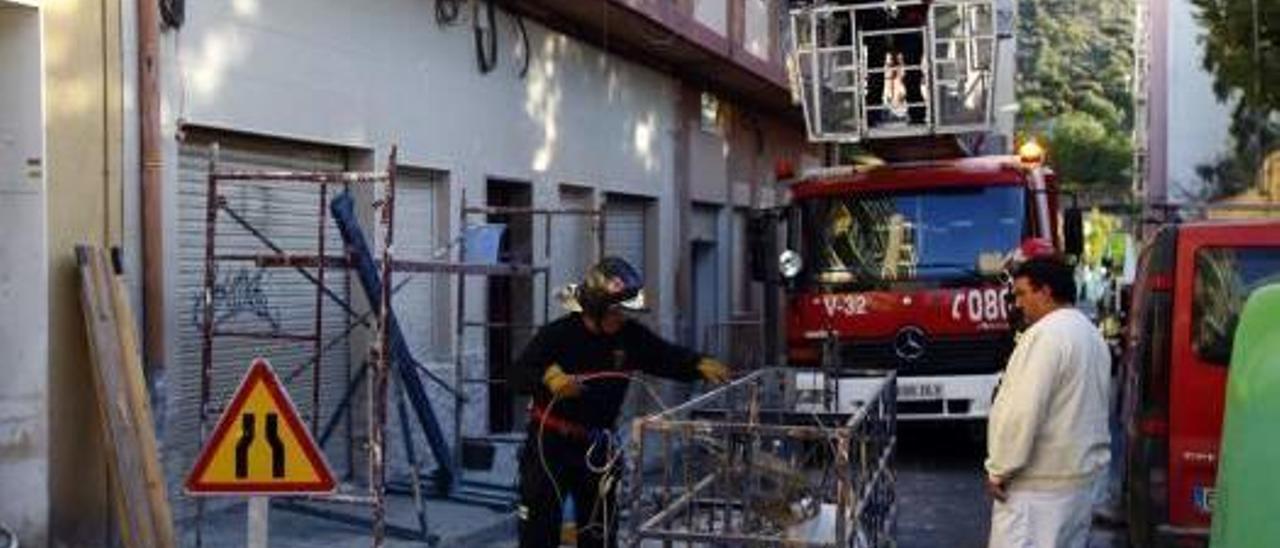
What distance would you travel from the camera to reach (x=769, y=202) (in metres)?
25.5

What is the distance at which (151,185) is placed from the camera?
8641mm

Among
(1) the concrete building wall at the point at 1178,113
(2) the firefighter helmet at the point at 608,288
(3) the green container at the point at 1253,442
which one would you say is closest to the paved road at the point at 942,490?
(2) the firefighter helmet at the point at 608,288

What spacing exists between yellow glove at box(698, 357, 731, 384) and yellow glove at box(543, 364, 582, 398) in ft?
1.83

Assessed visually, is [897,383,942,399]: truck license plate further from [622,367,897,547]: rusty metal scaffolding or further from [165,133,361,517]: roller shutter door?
[622,367,897,547]: rusty metal scaffolding

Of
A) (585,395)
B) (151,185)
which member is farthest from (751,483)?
(151,185)

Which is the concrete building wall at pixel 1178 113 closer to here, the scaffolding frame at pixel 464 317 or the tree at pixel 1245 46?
the tree at pixel 1245 46

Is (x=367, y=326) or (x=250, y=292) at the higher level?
(x=250, y=292)

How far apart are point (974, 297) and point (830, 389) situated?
19.1 feet

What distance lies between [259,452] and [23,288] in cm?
252

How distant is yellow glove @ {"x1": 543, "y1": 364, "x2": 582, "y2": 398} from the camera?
664 centimetres

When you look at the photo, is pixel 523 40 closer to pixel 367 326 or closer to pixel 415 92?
pixel 415 92

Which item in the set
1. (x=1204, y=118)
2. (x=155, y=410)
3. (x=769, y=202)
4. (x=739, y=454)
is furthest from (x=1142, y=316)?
(x=1204, y=118)

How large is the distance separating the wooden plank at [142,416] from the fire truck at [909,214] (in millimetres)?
6503

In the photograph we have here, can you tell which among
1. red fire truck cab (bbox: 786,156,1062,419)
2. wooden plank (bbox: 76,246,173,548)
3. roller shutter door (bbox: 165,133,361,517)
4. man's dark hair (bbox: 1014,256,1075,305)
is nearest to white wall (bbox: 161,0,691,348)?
roller shutter door (bbox: 165,133,361,517)
